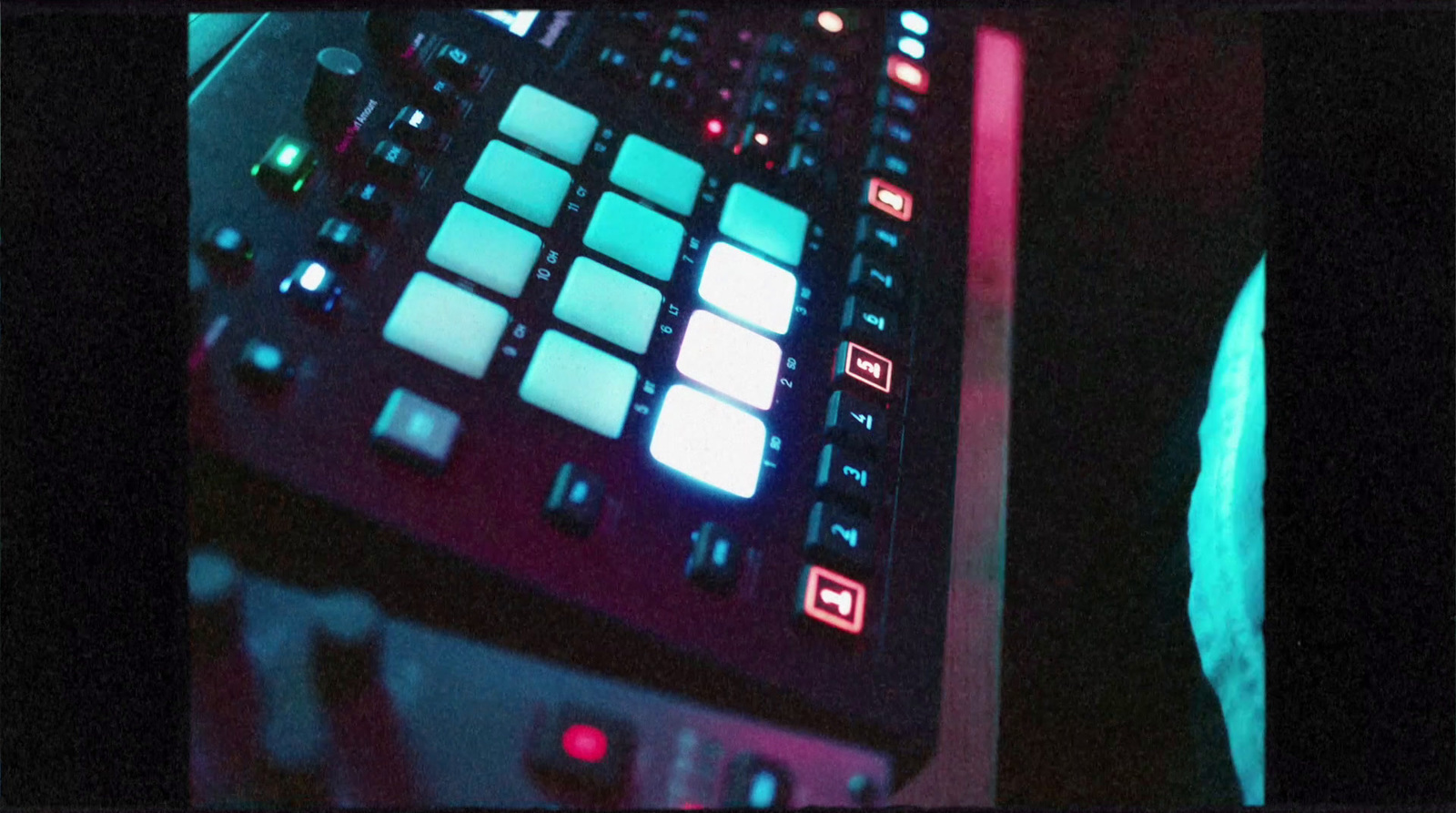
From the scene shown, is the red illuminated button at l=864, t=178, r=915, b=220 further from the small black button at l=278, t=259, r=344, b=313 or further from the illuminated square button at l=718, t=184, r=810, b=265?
the small black button at l=278, t=259, r=344, b=313

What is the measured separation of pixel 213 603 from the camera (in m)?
0.37

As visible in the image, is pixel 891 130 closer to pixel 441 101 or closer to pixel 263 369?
pixel 441 101

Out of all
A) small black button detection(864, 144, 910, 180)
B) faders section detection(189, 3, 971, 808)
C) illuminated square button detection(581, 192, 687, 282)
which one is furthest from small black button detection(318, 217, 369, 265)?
small black button detection(864, 144, 910, 180)

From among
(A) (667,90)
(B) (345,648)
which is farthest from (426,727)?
(A) (667,90)

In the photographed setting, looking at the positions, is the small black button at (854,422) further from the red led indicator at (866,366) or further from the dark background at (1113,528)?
the dark background at (1113,528)

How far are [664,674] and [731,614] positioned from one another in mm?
35

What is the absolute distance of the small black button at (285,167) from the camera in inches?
16.7

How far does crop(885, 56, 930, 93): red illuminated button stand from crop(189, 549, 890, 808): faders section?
45 cm

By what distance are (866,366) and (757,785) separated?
0.70 feet

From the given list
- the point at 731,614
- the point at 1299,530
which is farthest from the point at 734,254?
the point at 1299,530

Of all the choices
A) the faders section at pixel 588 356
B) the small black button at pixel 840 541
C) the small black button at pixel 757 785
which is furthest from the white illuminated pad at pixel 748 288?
the small black button at pixel 757 785

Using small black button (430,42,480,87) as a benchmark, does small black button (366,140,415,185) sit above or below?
below

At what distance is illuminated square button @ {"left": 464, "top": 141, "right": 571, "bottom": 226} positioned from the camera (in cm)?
47

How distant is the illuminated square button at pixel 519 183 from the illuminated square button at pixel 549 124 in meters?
0.01
